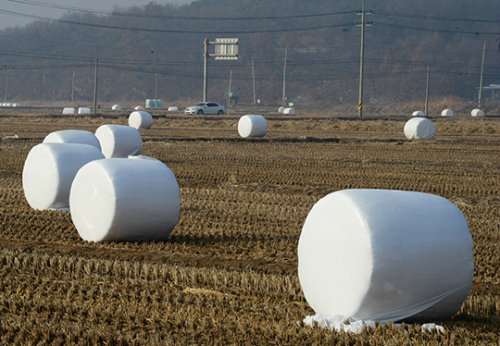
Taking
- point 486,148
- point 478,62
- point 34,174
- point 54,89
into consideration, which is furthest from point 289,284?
point 54,89

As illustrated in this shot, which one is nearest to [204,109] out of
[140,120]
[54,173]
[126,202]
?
[140,120]

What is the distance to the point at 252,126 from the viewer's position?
28.2 meters

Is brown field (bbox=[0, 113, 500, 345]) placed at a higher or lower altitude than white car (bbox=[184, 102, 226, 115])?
lower

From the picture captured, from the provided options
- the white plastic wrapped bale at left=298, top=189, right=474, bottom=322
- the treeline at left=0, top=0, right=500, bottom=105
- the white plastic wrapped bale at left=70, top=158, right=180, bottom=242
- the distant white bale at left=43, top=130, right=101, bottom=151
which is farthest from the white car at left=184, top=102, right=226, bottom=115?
the treeline at left=0, top=0, right=500, bottom=105

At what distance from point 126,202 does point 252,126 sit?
2032 centimetres

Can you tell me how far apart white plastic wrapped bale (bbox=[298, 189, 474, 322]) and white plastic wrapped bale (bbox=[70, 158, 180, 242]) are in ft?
11.1

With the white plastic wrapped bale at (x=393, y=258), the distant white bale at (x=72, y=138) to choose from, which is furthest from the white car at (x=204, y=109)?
the white plastic wrapped bale at (x=393, y=258)

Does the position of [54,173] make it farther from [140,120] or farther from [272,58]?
[272,58]

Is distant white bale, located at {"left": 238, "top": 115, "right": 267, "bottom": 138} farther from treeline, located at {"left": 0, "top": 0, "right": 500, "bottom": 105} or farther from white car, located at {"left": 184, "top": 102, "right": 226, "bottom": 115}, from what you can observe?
treeline, located at {"left": 0, "top": 0, "right": 500, "bottom": 105}

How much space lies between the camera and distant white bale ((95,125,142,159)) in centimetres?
1791

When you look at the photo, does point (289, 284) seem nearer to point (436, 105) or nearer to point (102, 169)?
point (102, 169)

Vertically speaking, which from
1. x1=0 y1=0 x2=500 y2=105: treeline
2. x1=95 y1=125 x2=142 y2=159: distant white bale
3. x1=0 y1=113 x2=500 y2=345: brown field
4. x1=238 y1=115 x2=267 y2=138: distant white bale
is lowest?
x1=0 y1=113 x2=500 y2=345: brown field

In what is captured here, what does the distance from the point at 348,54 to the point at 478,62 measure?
2449cm

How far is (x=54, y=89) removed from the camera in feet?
437
